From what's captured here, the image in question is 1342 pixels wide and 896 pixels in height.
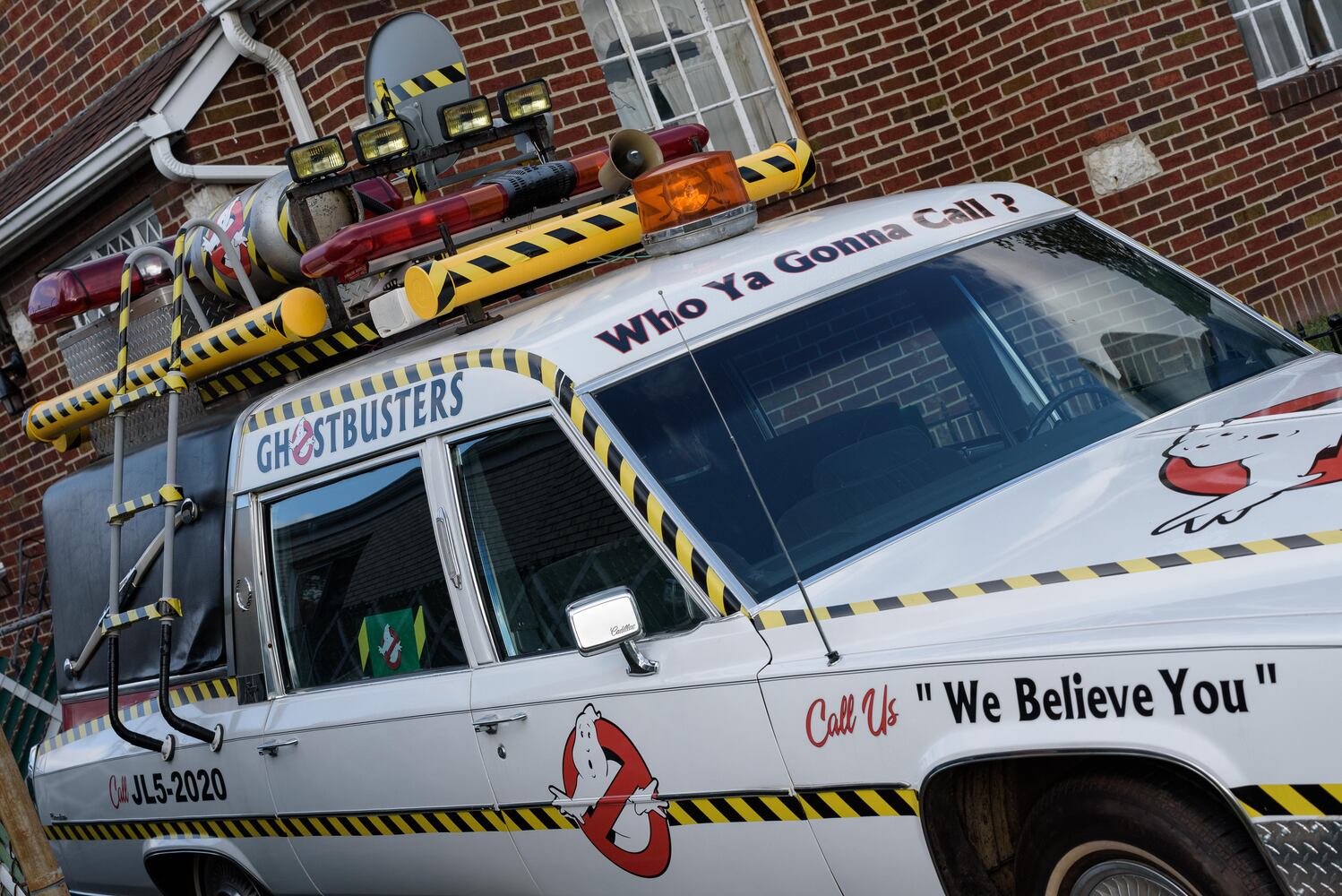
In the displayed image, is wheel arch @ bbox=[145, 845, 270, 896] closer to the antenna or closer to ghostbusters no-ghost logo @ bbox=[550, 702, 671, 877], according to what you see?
ghostbusters no-ghost logo @ bbox=[550, 702, 671, 877]

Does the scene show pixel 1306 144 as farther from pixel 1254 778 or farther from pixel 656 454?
pixel 1254 778

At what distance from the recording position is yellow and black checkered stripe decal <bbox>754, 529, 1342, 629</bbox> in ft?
9.00

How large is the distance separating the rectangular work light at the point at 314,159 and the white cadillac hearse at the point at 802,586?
670 millimetres

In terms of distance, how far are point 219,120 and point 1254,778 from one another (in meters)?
8.09

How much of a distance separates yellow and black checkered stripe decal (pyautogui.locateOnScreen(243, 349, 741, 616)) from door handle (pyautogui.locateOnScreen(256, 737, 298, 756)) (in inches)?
39.1

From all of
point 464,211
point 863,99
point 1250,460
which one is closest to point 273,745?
point 464,211

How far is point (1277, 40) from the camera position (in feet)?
32.8

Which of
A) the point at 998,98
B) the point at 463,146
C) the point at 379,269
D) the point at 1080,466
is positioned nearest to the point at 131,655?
the point at 379,269

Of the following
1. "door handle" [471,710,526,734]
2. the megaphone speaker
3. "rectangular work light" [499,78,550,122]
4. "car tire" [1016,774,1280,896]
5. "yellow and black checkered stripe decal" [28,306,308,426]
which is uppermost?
"rectangular work light" [499,78,550,122]

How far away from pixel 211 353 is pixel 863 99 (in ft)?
18.8

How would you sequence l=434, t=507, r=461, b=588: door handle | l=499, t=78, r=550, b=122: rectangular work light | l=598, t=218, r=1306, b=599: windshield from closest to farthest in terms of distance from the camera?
l=598, t=218, r=1306, b=599: windshield
l=434, t=507, r=461, b=588: door handle
l=499, t=78, r=550, b=122: rectangular work light

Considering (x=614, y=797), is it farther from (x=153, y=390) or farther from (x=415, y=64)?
(x=415, y=64)

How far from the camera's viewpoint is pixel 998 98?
980 cm

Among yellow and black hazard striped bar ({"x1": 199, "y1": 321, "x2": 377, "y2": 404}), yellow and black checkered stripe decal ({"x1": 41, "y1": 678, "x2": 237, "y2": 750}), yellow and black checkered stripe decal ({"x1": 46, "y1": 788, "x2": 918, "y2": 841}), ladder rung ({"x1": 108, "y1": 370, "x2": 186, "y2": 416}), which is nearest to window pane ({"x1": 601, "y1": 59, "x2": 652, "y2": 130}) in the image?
yellow and black hazard striped bar ({"x1": 199, "y1": 321, "x2": 377, "y2": 404})
